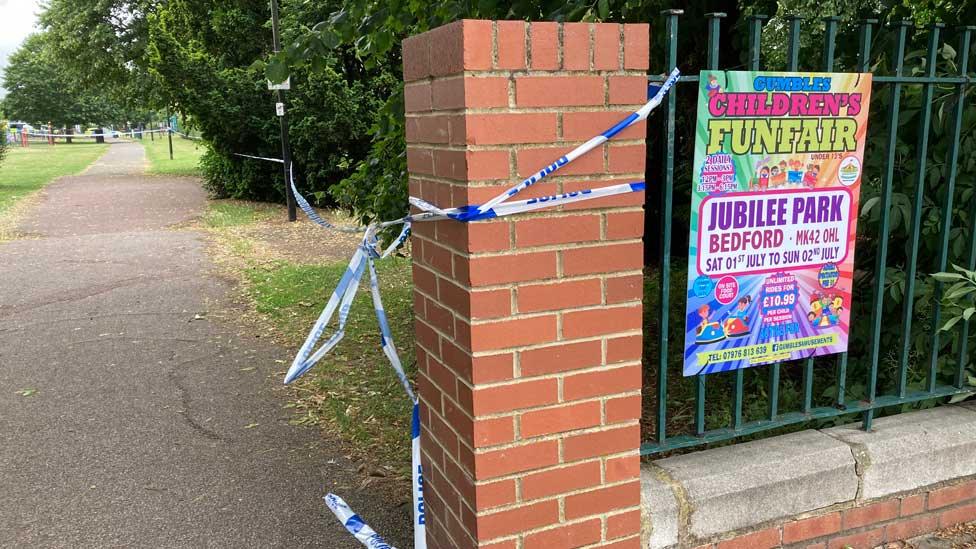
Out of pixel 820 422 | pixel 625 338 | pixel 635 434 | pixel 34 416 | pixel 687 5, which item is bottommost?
pixel 34 416

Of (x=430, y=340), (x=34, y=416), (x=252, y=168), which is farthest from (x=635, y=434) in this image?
(x=252, y=168)

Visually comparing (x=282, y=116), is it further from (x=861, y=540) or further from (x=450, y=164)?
(x=861, y=540)

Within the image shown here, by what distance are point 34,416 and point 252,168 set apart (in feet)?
39.5

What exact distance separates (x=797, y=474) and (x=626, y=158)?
1297mm

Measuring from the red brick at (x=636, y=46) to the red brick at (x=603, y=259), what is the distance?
19.2 inches

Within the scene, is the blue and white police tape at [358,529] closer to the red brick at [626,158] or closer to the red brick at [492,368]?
the red brick at [492,368]

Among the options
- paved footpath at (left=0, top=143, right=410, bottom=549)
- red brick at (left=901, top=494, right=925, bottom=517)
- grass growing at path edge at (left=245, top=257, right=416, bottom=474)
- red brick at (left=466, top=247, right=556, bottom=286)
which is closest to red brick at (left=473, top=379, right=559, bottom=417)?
red brick at (left=466, top=247, right=556, bottom=286)

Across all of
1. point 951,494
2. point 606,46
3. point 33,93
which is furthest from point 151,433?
point 33,93

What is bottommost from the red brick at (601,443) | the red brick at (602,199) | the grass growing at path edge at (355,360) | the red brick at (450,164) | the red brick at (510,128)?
the grass growing at path edge at (355,360)

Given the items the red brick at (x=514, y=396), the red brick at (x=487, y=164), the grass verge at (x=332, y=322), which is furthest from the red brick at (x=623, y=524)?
the grass verge at (x=332, y=322)

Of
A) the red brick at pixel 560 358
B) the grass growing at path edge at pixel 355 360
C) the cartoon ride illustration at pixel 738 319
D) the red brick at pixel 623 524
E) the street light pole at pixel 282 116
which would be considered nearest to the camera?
the red brick at pixel 560 358

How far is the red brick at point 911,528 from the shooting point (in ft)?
9.16

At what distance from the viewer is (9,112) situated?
72.0m

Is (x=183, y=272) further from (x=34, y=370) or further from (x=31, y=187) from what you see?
(x=31, y=187)
